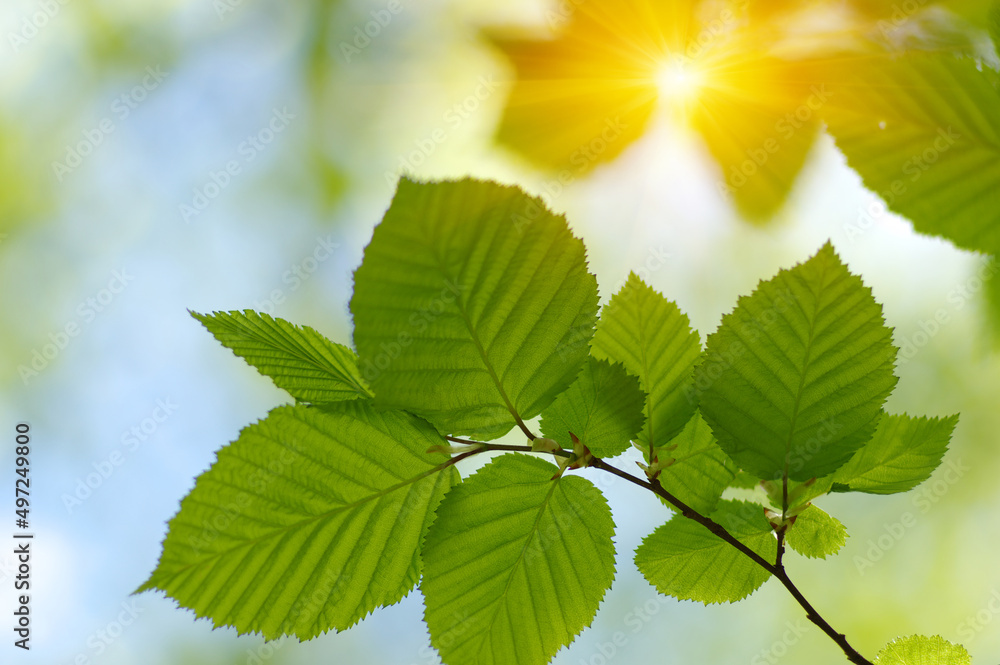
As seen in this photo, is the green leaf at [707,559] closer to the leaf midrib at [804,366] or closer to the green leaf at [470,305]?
the leaf midrib at [804,366]

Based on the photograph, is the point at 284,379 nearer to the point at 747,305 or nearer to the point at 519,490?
the point at 519,490

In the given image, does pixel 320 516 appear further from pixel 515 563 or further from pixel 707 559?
pixel 707 559

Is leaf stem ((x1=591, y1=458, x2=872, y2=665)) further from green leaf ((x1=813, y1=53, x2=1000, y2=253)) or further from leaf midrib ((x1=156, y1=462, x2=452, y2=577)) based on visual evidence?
green leaf ((x1=813, y1=53, x2=1000, y2=253))


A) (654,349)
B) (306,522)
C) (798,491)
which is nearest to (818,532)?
(798,491)

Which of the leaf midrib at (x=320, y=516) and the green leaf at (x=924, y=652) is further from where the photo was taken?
the green leaf at (x=924, y=652)

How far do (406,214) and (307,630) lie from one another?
1.29ft

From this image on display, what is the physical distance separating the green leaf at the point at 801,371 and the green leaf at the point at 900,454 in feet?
0.47

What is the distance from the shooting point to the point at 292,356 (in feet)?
2.03

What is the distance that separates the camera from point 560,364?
569mm

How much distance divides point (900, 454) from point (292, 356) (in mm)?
666

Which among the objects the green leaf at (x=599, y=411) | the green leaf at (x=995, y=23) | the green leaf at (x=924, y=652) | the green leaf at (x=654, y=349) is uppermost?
the green leaf at (x=995, y=23)

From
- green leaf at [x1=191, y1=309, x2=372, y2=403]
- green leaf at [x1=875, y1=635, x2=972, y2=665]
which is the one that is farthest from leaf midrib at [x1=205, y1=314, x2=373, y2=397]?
green leaf at [x1=875, y1=635, x2=972, y2=665]

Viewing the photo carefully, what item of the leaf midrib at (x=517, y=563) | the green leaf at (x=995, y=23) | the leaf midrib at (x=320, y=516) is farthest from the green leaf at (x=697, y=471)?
the green leaf at (x=995, y=23)

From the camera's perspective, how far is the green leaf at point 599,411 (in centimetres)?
60
